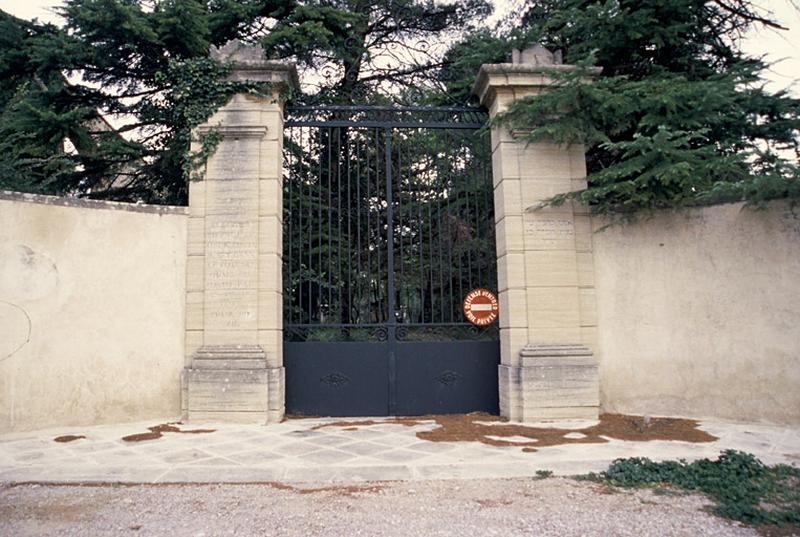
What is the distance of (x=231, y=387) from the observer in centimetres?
656

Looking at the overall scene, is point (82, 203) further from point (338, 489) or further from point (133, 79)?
point (338, 489)

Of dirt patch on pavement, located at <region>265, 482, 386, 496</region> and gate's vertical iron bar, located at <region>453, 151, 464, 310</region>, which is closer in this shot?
dirt patch on pavement, located at <region>265, 482, 386, 496</region>

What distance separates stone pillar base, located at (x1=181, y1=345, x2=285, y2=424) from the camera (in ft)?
21.5

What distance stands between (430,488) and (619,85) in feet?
17.7

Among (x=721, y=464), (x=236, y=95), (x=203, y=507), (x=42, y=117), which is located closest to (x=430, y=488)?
(x=203, y=507)

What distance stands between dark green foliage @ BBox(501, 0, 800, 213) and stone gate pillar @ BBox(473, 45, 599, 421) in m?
0.34

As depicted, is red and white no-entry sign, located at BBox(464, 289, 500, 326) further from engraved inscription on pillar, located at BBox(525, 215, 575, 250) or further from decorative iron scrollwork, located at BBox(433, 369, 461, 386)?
engraved inscription on pillar, located at BBox(525, 215, 575, 250)

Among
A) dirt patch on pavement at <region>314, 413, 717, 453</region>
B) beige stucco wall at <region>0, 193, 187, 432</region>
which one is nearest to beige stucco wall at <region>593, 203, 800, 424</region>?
dirt patch on pavement at <region>314, 413, 717, 453</region>

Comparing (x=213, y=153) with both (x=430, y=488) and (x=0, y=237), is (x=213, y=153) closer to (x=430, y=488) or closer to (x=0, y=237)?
(x=0, y=237)

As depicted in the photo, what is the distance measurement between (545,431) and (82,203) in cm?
581

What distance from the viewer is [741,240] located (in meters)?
6.71

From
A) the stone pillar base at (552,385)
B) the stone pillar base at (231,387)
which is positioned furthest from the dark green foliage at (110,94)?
the stone pillar base at (552,385)

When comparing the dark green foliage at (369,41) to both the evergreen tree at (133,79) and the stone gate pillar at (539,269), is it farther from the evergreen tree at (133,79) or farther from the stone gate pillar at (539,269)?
the stone gate pillar at (539,269)

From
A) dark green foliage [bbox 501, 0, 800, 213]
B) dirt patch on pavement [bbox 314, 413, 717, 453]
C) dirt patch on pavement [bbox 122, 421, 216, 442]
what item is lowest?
dirt patch on pavement [bbox 314, 413, 717, 453]
